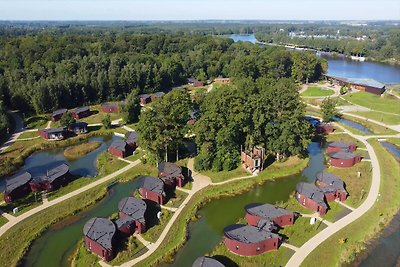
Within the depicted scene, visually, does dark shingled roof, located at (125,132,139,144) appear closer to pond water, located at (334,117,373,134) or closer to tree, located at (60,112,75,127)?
tree, located at (60,112,75,127)

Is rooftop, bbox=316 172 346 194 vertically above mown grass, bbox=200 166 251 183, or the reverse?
rooftop, bbox=316 172 346 194

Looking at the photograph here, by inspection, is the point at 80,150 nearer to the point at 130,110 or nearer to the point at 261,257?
the point at 130,110

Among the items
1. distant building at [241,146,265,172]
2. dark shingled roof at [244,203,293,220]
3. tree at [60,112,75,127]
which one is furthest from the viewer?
tree at [60,112,75,127]

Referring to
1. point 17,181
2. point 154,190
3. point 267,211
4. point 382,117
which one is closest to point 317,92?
point 382,117

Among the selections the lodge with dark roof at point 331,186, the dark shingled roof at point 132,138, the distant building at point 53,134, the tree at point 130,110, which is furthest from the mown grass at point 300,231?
the distant building at point 53,134

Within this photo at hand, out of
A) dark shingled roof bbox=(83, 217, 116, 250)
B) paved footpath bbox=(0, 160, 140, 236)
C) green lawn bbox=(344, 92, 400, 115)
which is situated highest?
dark shingled roof bbox=(83, 217, 116, 250)

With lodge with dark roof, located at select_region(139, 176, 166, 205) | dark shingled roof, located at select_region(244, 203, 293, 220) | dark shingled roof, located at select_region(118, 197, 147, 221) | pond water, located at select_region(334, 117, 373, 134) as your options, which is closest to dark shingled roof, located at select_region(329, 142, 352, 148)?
pond water, located at select_region(334, 117, 373, 134)
